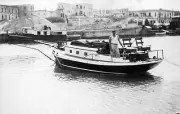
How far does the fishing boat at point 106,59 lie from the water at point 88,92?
254 mm

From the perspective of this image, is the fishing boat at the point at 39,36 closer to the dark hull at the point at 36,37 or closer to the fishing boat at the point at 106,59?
the dark hull at the point at 36,37

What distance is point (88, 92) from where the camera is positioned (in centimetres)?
643

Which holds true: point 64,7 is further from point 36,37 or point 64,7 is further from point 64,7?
point 36,37

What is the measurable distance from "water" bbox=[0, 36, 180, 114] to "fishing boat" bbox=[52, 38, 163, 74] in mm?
254

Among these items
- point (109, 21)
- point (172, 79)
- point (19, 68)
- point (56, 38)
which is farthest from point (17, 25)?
point (172, 79)

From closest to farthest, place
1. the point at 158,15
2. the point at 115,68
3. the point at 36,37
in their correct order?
the point at 115,68, the point at 158,15, the point at 36,37

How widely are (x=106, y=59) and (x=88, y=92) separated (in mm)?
2092

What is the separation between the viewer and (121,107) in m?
5.32

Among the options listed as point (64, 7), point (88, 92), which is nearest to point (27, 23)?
point (64, 7)

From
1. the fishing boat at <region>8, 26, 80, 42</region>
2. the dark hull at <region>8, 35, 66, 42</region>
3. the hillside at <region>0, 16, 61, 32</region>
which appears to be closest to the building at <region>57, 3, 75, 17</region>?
the fishing boat at <region>8, 26, 80, 42</region>

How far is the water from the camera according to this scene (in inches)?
209

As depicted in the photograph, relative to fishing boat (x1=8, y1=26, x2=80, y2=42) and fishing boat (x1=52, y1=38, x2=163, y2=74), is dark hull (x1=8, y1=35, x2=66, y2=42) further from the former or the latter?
fishing boat (x1=52, y1=38, x2=163, y2=74)

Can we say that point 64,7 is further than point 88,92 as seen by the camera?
Yes

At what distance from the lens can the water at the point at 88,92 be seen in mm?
5312
